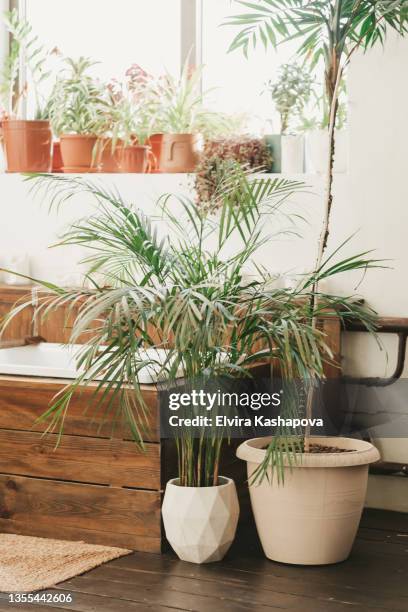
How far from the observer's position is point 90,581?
3.16 metres

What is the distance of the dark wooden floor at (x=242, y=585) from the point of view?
2.96m

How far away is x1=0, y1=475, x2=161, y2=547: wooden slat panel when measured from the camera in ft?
11.4

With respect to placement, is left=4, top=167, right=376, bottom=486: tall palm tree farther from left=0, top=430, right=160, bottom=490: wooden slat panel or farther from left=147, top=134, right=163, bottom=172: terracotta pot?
left=147, top=134, right=163, bottom=172: terracotta pot

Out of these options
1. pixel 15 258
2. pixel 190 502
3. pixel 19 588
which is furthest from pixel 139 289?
pixel 15 258

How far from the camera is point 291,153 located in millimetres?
4301

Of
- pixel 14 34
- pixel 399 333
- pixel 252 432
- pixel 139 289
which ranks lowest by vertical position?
pixel 252 432

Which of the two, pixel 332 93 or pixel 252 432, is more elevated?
pixel 332 93

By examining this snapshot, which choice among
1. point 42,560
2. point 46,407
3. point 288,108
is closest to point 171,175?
point 288,108

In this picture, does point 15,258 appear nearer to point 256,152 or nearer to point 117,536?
point 256,152

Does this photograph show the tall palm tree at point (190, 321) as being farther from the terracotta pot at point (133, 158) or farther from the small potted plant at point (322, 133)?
the terracotta pot at point (133, 158)

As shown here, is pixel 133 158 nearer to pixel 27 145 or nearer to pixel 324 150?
pixel 27 145

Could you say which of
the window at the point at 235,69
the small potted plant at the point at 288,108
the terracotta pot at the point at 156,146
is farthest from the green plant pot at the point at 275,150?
the terracotta pot at the point at 156,146

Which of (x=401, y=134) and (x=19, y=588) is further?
(x=401, y=134)

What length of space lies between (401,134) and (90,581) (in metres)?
2.03
